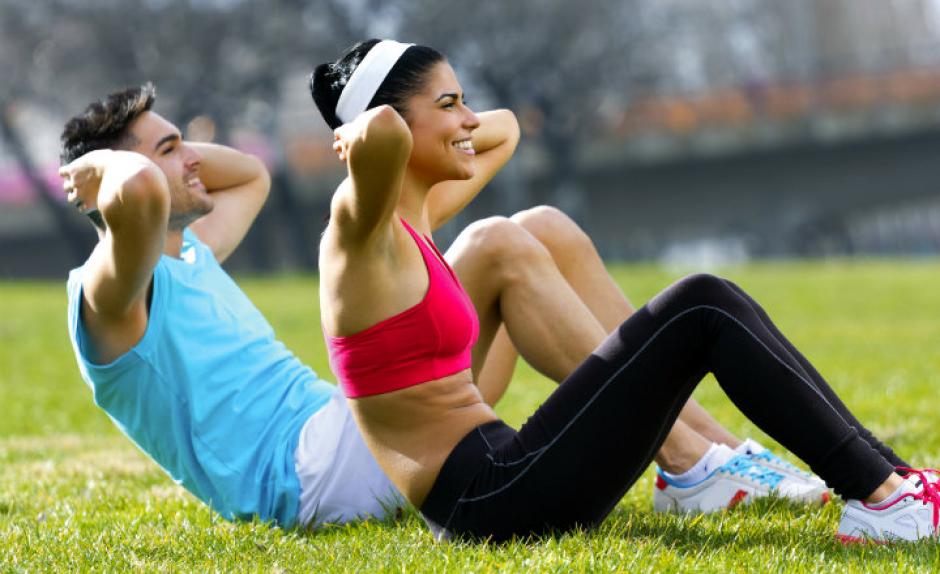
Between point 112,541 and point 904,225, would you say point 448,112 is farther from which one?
point 904,225

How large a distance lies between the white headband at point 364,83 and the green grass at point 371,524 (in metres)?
1.28

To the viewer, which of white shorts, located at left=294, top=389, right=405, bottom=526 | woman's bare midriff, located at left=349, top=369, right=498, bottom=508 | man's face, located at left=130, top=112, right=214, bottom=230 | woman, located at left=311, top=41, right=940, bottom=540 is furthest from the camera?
man's face, located at left=130, top=112, right=214, bottom=230

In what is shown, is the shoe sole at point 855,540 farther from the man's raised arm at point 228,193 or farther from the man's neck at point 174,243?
the man's raised arm at point 228,193

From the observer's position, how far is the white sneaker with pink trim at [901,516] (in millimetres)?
3834

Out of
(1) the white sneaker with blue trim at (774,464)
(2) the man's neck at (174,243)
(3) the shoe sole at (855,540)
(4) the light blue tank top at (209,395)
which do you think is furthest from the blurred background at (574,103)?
(3) the shoe sole at (855,540)

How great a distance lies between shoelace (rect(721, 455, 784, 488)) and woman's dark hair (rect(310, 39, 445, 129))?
1.68 meters

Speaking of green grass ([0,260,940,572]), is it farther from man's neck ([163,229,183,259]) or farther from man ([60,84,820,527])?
man's neck ([163,229,183,259])

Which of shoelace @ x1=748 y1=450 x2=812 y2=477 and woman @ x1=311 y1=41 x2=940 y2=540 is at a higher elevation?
woman @ x1=311 y1=41 x2=940 y2=540

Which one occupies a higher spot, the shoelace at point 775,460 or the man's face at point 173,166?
the man's face at point 173,166

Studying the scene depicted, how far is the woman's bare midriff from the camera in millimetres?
3922

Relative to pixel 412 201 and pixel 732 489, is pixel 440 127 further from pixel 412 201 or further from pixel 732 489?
pixel 732 489

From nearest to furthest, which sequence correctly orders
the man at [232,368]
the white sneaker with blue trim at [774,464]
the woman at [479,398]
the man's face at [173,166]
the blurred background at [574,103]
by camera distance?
1. the woman at [479,398]
2. the man at [232,368]
3. the white sneaker with blue trim at [774,464]
4. the man's face at [173,166]
5. the blurred background at [574,103]

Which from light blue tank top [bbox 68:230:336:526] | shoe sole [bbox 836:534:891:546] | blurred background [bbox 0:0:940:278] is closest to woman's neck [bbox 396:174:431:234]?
light blue tank top [bbox 68:230:336:526]

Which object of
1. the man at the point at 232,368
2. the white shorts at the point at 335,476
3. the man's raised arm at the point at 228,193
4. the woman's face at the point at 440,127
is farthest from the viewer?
the man's raised arm at the point at 228,193
